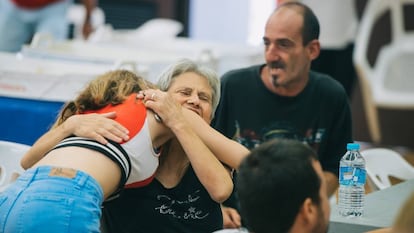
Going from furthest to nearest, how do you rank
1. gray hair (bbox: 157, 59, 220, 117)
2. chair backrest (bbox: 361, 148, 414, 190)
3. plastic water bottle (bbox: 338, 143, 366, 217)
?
1. chair backrest (bbox: 361, 148, 414, 190)
2. gray hair (bbox: 157, 59, 220, 117)
3. plastic water bottle (bbox: 338, 143, 366, 217)

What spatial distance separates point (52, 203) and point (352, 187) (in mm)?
1005

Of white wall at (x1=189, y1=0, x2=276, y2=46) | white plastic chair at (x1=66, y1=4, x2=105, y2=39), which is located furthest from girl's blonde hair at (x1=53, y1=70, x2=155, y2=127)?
white wall at (x1=189, y1=0, x2=276, y2=46)

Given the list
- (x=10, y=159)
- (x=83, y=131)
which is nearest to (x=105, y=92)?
(x=83, y=131)

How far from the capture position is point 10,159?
3.52 m

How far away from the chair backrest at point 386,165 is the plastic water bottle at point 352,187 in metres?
0.77

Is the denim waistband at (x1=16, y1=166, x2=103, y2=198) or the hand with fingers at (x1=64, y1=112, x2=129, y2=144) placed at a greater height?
the hand with fingers at (x1=64, y1=112, x2=129, y2=144)

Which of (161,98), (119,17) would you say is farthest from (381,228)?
(119,17)

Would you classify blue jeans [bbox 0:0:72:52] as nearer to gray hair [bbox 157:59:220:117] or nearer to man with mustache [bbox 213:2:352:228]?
man with mustache [bbox 213:2:352:228]

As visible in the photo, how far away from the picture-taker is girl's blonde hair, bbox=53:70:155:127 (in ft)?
9.55

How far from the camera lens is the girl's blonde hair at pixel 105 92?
2.91m

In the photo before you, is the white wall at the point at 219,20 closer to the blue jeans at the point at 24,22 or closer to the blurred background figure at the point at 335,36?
the blurred background figure at the point at 335,36

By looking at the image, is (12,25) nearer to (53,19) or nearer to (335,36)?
(53,19)

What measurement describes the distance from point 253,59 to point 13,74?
1.78 m

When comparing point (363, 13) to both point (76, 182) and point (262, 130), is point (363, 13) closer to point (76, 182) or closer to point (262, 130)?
point (262, 130)
